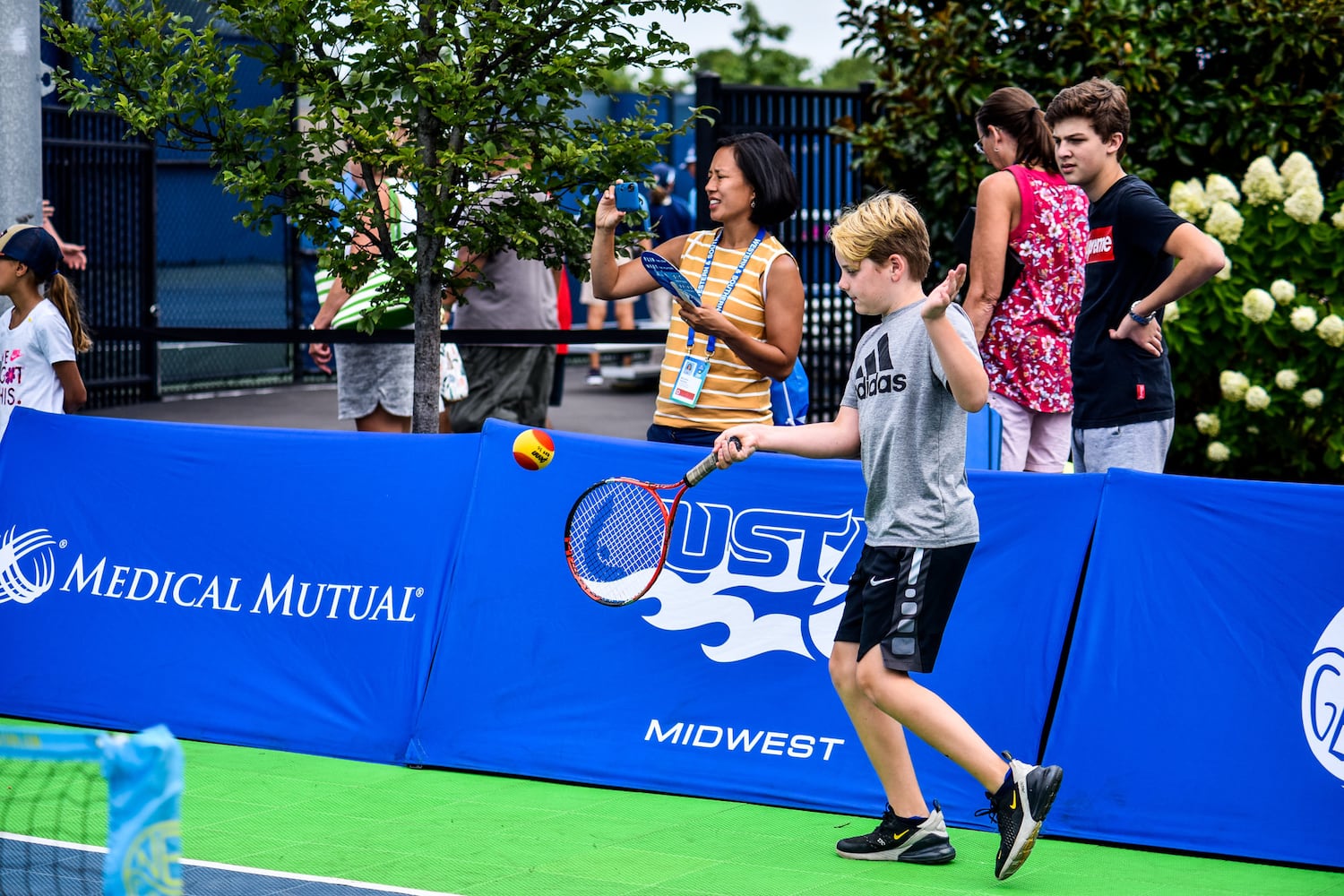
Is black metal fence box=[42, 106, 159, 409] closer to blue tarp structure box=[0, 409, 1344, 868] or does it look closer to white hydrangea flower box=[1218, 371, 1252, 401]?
blue tarp structure box=[0, 409, 1344, 868]

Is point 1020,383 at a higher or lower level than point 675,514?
higher

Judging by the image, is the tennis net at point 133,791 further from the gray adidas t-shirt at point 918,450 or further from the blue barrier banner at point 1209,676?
the blue barrier banner at point 1209,676

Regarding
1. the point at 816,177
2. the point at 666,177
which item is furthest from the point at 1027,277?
the point at 666,177

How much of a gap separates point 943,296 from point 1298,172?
205 inches

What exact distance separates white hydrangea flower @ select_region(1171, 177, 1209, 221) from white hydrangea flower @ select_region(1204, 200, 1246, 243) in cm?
11

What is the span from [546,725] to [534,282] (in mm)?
3438

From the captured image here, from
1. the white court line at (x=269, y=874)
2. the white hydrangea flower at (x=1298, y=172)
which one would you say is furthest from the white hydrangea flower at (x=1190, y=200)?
the white court line at (x=269, y=874)

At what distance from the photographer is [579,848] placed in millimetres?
4727

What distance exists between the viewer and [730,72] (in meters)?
42.2

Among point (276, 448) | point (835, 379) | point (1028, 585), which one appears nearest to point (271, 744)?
→ point (276, 448)

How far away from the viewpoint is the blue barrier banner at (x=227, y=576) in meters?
5.74

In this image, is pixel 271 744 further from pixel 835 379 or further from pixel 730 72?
pixel 730 72

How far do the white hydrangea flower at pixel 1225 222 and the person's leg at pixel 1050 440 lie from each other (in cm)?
253

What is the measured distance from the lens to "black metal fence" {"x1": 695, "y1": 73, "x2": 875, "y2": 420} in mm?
9922
